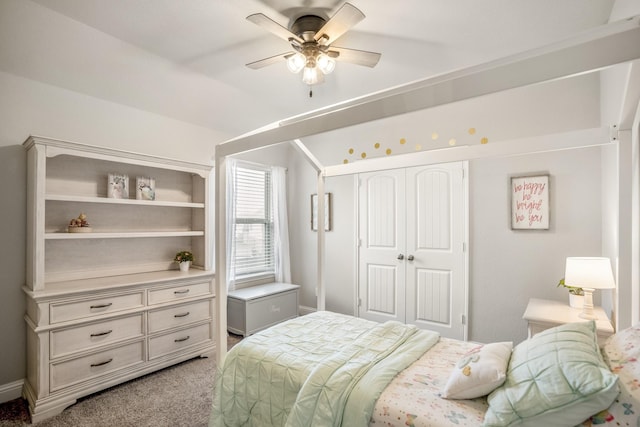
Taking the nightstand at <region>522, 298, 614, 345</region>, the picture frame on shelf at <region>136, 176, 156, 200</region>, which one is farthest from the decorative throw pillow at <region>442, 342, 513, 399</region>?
the picture frame on shelf at <region>136, 176, 156, 200</region>

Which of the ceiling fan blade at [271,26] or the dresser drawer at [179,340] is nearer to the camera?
the ceiling fan blade at [271,26]

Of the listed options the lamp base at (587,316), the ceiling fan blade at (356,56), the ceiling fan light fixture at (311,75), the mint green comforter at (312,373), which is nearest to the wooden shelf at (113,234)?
the mint green comforter at (312,373)

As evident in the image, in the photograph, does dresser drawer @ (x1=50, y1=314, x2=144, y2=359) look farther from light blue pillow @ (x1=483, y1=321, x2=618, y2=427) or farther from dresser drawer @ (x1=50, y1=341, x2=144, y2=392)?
light blue pillow @ (x1=483, y1=321, x2=618, y2=427)

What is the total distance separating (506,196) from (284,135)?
2401 mm

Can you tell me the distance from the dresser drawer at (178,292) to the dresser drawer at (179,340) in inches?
12.1

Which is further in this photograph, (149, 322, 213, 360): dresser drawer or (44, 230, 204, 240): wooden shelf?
(149, 322, 213, 360): dresser drawer

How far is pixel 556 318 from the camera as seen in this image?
7.33 feet

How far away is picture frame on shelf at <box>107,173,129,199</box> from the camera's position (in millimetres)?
2750

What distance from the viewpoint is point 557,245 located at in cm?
283

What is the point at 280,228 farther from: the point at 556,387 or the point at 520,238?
the point at 556,387

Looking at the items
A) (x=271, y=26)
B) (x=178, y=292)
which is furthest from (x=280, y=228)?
(x=271, y=26)

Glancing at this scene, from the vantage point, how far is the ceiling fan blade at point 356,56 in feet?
6.56

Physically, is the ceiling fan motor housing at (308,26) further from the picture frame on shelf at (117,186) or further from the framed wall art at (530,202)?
the framed wall art at (530,202)

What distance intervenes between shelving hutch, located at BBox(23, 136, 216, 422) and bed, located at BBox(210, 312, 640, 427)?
46.5 inches
